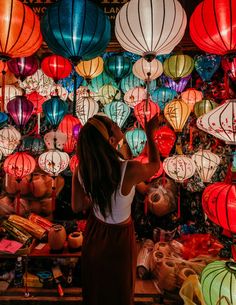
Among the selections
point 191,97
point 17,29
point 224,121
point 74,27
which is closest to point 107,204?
point 224,121

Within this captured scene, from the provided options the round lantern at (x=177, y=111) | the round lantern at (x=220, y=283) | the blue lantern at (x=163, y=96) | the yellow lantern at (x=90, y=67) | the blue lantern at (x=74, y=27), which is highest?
the yellow lantern at (x=90, y=67)

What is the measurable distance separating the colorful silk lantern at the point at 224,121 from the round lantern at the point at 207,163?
122 cm

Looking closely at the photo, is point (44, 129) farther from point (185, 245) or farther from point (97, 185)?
point (97, 185)

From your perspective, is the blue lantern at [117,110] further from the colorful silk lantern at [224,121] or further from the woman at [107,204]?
the woman at [107,204]

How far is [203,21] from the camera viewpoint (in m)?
2.37

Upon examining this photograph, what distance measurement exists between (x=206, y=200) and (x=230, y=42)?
152 cm

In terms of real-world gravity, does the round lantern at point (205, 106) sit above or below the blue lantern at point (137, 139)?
above

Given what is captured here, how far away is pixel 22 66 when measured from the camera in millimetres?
3791

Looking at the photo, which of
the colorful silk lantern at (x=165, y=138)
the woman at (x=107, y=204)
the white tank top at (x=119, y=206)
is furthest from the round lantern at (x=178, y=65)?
the white tank top at (x=119, y=206)

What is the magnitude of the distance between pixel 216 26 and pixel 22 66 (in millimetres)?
2699

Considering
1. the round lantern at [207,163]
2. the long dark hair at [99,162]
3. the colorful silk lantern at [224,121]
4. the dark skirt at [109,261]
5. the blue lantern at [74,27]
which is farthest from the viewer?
the round lantern at [207,163]

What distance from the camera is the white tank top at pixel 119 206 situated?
6.33 feet

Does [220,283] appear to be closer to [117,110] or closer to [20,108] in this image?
[117,110]

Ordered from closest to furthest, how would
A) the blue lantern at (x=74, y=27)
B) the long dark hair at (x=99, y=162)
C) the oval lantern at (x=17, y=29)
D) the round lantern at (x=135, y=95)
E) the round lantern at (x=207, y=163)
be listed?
the long dark hair at (x=99, y=162), the blue lantern at (x=74, y=27), the oval lantern at (x=17, y=29), the round lantern at (x=207, y=163), the round lantern at (x=135, y=95)
